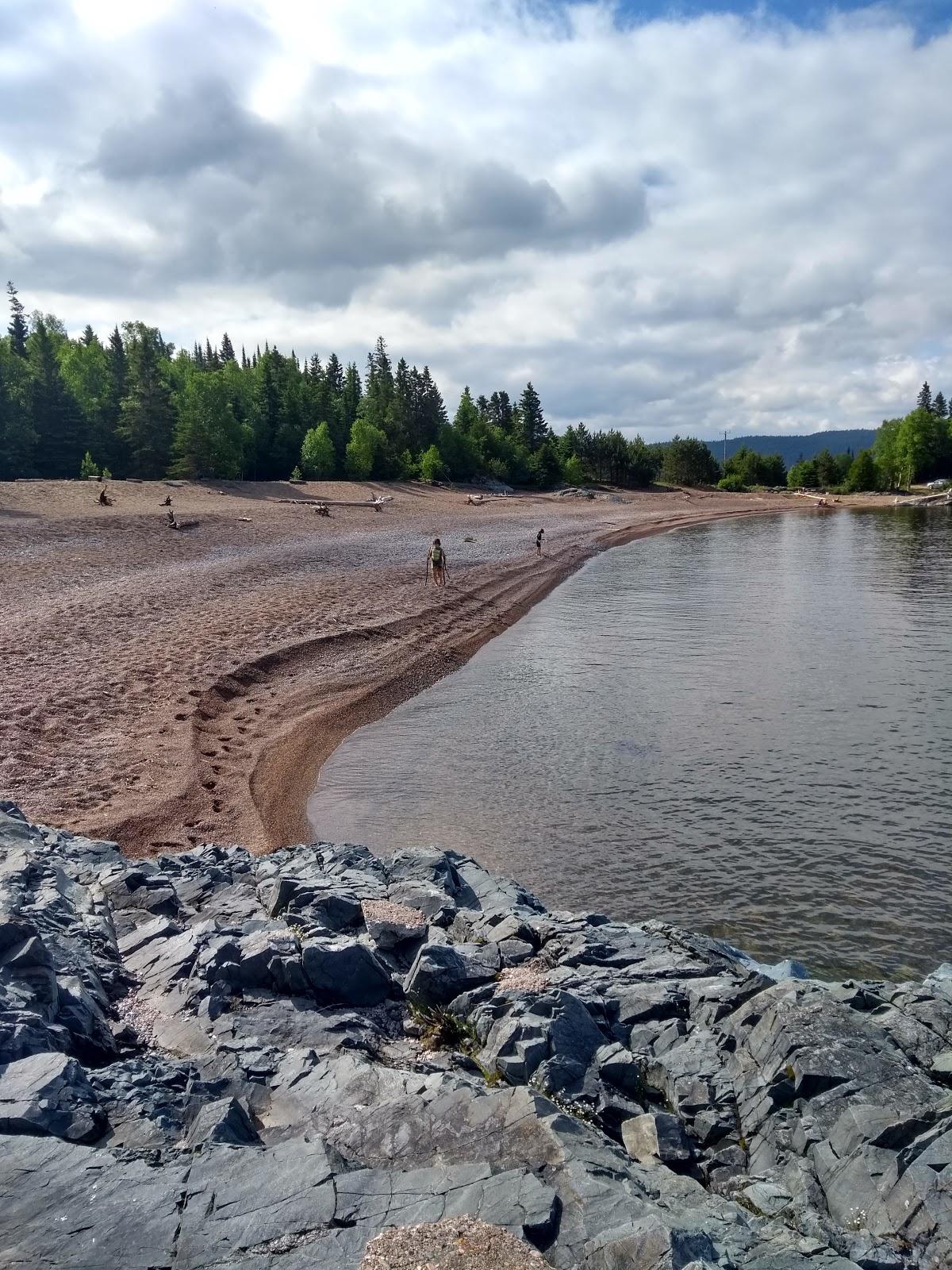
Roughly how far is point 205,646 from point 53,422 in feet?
190

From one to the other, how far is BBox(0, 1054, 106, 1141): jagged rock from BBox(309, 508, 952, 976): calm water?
688cm

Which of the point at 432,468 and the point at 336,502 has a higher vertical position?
the point at 432,468

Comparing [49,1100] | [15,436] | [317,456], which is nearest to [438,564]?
[49,1100]

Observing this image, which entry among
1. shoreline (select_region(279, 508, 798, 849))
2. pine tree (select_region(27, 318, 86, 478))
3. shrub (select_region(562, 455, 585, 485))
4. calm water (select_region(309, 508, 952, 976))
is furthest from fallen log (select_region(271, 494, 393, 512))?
shrub (select_region(562, 455, 585, 485))

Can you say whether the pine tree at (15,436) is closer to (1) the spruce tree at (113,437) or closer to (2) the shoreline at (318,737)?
(1) the spruce tree at (113,437)

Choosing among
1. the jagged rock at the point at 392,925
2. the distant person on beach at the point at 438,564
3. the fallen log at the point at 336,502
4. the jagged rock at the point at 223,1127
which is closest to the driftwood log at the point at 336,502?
the fallen log at the point at 336,502

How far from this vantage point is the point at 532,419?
11631 centimetres

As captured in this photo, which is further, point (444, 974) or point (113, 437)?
point (113, 437)

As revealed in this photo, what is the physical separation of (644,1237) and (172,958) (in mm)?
4896

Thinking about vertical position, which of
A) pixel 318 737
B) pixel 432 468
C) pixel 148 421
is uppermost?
pixel 148 421

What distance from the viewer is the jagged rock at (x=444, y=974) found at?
7.05 metres

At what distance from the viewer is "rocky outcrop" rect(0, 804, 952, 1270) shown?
4.30 m

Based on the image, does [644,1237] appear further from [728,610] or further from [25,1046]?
[728,610]

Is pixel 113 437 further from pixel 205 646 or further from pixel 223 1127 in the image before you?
pixel 223 1127
